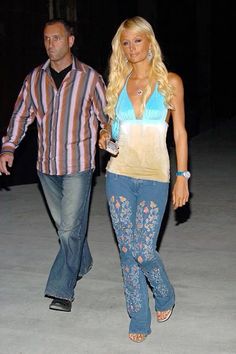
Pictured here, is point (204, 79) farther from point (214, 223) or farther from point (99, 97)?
point (99, 97)

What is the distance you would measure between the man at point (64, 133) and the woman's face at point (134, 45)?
2.44 feet

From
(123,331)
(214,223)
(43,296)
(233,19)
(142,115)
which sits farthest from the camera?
(233,19)

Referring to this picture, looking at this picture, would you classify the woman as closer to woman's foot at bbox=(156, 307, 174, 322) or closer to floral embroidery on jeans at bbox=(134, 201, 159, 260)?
floral embroidery on jeans at bbox=(134, 201, 159, 260)

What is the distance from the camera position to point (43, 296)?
16.9 ft

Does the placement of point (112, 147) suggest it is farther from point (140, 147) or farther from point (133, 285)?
point (133, 285)

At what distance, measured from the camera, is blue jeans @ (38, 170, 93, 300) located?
15.5 feet

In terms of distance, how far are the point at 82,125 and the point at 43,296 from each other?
1387mm

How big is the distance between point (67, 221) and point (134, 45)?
1398 mm

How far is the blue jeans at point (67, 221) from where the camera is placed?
472 cm

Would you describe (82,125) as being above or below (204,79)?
above

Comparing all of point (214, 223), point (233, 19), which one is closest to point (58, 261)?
point (214, 223)

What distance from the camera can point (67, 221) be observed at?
473cm

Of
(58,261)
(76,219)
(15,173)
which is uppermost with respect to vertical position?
(76,219)

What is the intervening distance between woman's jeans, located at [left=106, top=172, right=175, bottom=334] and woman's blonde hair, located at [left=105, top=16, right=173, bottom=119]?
1.52 feet
